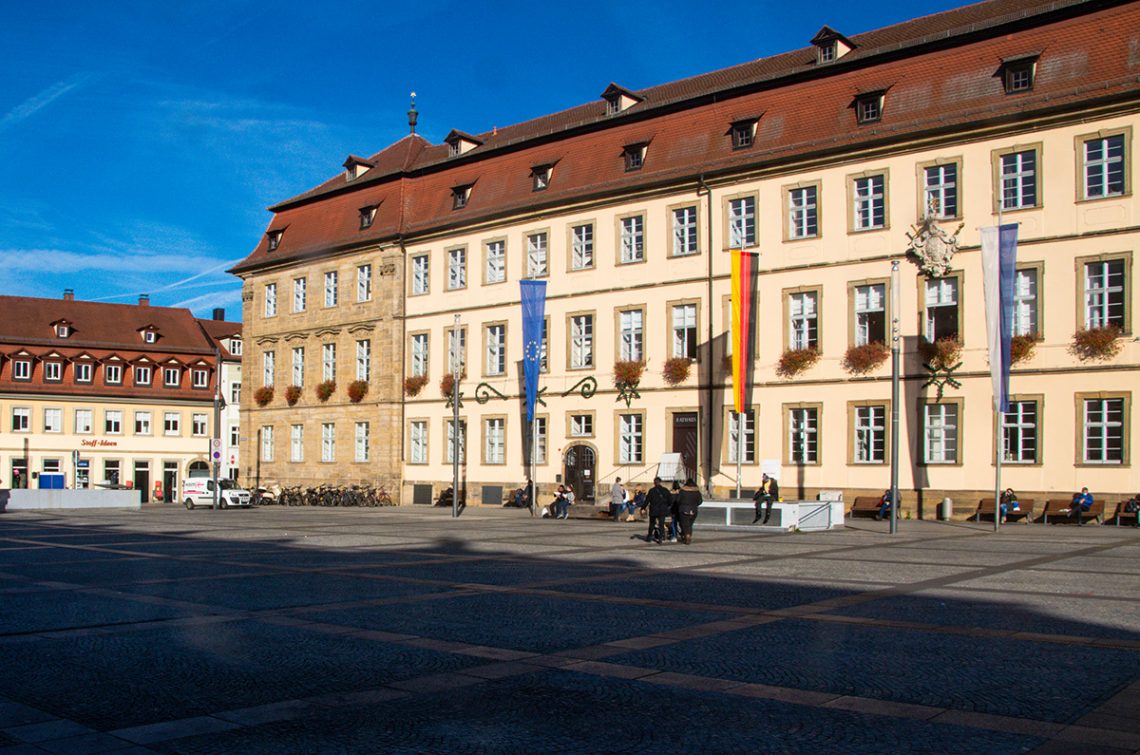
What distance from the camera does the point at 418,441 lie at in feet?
175

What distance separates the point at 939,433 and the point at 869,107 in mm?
10850

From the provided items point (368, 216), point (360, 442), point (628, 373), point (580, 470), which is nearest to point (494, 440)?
point (580, 470)

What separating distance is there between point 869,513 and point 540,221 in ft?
59.9

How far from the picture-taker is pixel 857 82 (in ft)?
130

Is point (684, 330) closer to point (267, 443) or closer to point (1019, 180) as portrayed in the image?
point (1019, 180)

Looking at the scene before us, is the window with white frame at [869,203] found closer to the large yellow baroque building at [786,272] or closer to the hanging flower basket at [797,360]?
the large yellow baroque building at [786,272]

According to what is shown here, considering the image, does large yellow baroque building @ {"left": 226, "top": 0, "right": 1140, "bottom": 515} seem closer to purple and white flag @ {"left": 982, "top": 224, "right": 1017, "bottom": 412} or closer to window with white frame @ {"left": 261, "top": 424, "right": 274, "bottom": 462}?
purple and white flag @ {"left": 982, "top": 224, "right": 1017, "bottom": 412}

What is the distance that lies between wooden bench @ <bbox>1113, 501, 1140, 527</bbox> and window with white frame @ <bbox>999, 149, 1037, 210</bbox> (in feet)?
29.4

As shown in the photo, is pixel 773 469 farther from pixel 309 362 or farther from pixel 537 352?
pixel 309 362

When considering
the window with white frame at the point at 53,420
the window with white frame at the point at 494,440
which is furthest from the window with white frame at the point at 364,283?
the window with white frame at the point at 53,420

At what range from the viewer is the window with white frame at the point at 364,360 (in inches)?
2181

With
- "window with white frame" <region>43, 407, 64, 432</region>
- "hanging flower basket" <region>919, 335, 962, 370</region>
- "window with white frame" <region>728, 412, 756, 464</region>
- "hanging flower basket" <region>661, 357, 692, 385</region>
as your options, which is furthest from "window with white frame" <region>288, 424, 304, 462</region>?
"hanging flower basket" <region>919, 335, 962, 370</region>

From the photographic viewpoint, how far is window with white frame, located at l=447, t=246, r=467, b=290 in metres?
51.5

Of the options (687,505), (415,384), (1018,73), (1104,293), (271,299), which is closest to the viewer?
(687,505)
